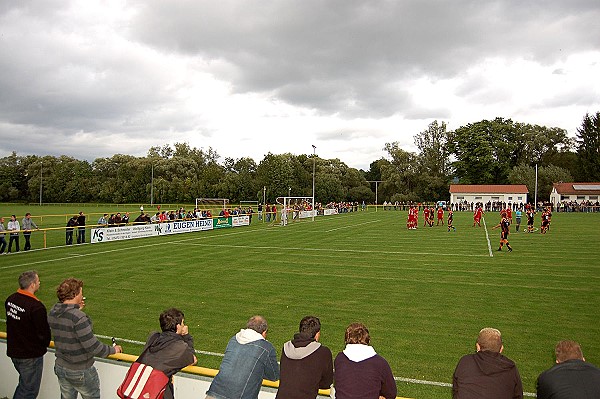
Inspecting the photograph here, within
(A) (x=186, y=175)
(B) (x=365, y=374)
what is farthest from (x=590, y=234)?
(A) (x=186, y=175)

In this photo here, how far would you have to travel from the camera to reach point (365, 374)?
378 cm

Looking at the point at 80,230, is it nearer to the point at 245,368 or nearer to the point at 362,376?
the point at 245,368

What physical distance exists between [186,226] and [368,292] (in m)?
20.4

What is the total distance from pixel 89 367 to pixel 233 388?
5.07 feet

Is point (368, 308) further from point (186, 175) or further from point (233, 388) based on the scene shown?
point (186, 175)

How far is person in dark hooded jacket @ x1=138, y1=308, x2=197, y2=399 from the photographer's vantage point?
3819mm

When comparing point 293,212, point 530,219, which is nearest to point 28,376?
point 530,219

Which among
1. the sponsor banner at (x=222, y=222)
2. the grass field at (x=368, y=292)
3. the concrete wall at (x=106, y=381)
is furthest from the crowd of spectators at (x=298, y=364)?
the sponsor banner at (x=222, y=222)

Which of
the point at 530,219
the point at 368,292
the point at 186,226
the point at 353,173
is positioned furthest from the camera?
the point at 353,173

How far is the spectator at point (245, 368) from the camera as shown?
13.0ft

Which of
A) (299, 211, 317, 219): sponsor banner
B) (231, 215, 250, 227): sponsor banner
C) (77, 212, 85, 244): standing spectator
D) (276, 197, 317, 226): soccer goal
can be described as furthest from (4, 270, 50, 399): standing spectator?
(299, 211, 317, 219): sponsor banner

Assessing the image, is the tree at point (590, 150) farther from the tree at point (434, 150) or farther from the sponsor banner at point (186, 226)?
the sponsor banner at point (186, 226)

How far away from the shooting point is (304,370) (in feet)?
12.9

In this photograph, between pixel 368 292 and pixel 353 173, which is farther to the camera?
pixel 353 173
